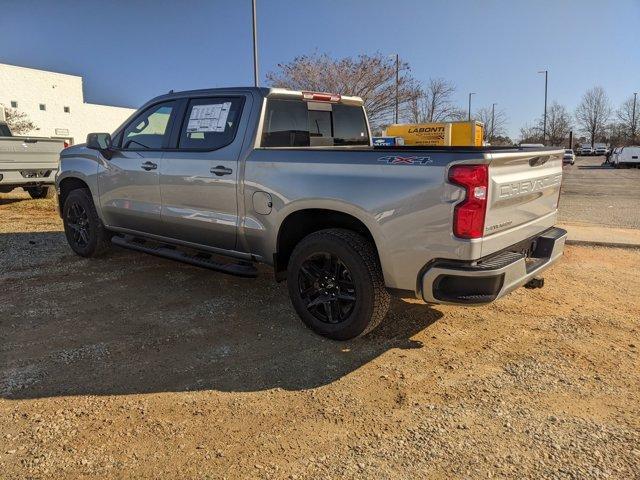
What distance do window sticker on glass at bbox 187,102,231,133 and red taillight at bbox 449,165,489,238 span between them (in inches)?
91.6

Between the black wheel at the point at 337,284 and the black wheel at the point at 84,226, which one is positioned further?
the black wheel at the point at 84,226

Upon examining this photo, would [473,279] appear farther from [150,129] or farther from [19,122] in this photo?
[19,122]

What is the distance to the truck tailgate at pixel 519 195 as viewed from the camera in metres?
3.16

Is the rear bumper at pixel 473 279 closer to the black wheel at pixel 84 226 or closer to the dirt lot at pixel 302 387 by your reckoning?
the dirt lot at pixel 302 387

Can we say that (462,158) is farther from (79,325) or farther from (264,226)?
(79,325)

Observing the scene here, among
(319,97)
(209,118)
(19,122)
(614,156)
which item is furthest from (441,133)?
(19,122)

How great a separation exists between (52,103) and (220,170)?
40.2 meters

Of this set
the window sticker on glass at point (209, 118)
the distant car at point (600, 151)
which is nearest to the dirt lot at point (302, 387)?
the window sticker on glass at point (209, 118)

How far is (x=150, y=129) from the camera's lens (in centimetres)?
523

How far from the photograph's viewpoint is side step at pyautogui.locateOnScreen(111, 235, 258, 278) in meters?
4.29

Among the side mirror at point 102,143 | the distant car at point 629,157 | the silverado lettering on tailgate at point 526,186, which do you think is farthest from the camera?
the distant car at point 629,157

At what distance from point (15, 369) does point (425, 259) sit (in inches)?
112

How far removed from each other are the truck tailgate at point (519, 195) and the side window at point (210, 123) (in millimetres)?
2293

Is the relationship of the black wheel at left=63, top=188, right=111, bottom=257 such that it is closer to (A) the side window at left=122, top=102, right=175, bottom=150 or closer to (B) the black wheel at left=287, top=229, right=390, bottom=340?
(A) the side window at left=122, top=102, right=175, bottom=150
